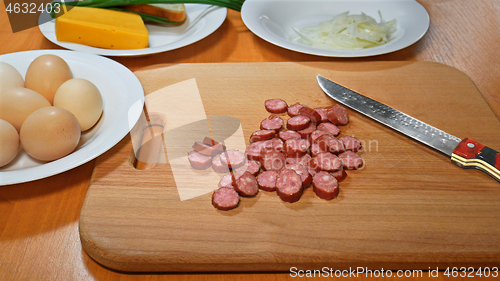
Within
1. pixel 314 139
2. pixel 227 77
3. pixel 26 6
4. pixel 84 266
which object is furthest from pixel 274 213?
pixel 26 6

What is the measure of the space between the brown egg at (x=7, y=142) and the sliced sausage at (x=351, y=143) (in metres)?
0.91

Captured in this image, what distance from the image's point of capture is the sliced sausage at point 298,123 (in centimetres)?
111

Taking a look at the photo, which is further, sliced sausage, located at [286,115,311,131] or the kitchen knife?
sliced sausage, located at [286,115,311,131]

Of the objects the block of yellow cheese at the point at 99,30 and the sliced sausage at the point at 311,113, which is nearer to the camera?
the sliced sausage at the point at 311,113

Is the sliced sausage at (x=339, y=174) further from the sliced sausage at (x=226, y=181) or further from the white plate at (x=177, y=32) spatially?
the white plate at (x=177, y=32)

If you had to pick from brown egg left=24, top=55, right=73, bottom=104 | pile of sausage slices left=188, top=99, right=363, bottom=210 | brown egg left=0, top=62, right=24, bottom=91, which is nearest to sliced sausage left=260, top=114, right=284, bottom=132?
pile of sausage slices left=188, top=99, right=363, bottom=210

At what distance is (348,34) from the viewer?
160cm

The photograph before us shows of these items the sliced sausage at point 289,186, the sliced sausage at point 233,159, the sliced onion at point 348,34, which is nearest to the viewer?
the sliced sausage at point 289,186

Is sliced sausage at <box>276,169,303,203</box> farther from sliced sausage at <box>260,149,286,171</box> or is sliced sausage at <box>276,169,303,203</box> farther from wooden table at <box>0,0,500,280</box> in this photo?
wooden table at <box>0,0,500,280</box>

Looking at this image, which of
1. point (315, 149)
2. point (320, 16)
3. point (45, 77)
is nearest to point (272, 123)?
point (315, 149)

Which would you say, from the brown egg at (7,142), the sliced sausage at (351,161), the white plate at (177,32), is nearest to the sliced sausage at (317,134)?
the sliced sausage at (351,161)

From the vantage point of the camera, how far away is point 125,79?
3.92 feet

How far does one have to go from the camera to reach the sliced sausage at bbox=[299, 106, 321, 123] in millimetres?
1134

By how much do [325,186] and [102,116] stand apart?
72cm
